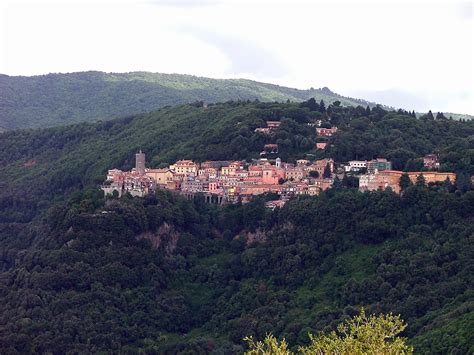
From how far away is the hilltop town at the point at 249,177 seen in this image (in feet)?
267

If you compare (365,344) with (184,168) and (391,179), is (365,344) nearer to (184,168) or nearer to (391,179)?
(391,179)

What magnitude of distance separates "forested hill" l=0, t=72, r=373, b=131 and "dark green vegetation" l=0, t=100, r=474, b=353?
72645mm

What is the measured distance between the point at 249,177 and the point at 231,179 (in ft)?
3.89

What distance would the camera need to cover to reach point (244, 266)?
75625 millimetres

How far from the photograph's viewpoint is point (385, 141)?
8938 cm

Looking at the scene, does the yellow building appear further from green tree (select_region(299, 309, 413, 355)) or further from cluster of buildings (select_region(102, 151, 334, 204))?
green tree (select_region(299, 309, 413, 355))

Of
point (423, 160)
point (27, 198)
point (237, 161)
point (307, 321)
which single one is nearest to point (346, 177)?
point (423, 160)

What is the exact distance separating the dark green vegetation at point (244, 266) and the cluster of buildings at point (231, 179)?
1762mm

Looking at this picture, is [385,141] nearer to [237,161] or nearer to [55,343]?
[237,161]

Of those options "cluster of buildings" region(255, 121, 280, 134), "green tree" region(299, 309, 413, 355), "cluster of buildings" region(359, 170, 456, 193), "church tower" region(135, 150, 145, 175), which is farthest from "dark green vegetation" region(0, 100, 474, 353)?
"green tree" region(299, 309, 413, 355)

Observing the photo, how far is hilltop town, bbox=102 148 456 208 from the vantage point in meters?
81.2

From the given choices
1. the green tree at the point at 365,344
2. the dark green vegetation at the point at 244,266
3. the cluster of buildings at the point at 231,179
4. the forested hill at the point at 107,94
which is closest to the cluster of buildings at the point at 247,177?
the cluster of buildings at the point at 231,179

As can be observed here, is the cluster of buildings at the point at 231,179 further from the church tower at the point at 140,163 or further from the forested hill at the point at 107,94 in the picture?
the forested hill at the point at 107,94

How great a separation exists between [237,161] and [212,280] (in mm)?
16043
